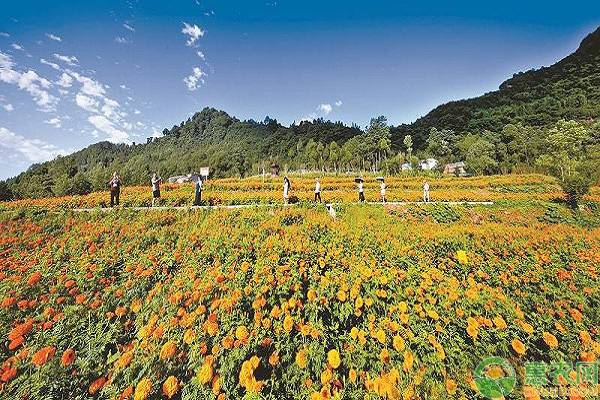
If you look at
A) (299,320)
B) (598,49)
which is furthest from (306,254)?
(598,49)

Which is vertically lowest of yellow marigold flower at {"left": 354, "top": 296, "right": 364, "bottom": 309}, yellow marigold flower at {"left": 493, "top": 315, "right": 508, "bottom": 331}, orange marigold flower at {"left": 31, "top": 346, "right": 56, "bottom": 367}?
yellow marigold flower at {"left": 493, "top": 315, "right": 508, "bottom": 331}

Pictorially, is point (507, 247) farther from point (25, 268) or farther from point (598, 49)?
point (598, 49)

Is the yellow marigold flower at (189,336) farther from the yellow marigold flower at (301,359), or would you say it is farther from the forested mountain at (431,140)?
the forested mountain at (431,140)

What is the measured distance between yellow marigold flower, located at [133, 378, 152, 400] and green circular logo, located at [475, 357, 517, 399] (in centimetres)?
343

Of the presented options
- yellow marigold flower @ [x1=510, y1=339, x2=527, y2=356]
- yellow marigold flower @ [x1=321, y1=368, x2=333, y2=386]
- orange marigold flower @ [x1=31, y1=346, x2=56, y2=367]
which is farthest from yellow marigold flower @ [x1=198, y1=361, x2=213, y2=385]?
yellow marigold flower @ [x1=510, y1=339, x2=527, y2=356]

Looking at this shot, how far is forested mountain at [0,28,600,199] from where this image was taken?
54469 millimetres

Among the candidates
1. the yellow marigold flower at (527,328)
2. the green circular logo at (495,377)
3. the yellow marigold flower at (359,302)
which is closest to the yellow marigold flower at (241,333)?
the yellow marigold flower at (359,302)

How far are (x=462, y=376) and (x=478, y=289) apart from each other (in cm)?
173

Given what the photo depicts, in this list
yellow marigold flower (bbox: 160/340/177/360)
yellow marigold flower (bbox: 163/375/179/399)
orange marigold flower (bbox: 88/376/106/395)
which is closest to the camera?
yellow marigold flower (bbox: 163/375/179/399)

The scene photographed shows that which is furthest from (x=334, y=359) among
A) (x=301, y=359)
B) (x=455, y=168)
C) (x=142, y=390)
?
(x=455, y=168)

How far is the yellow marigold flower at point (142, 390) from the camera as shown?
274cm

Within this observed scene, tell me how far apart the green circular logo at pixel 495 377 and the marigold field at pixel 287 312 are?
9 cm

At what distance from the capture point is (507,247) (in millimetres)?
6223

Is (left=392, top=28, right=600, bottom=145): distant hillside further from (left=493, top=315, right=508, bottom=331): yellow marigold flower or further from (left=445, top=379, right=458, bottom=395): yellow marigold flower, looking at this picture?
(left=445, top=379, right=458, bottom=395): yellow marigold flower
